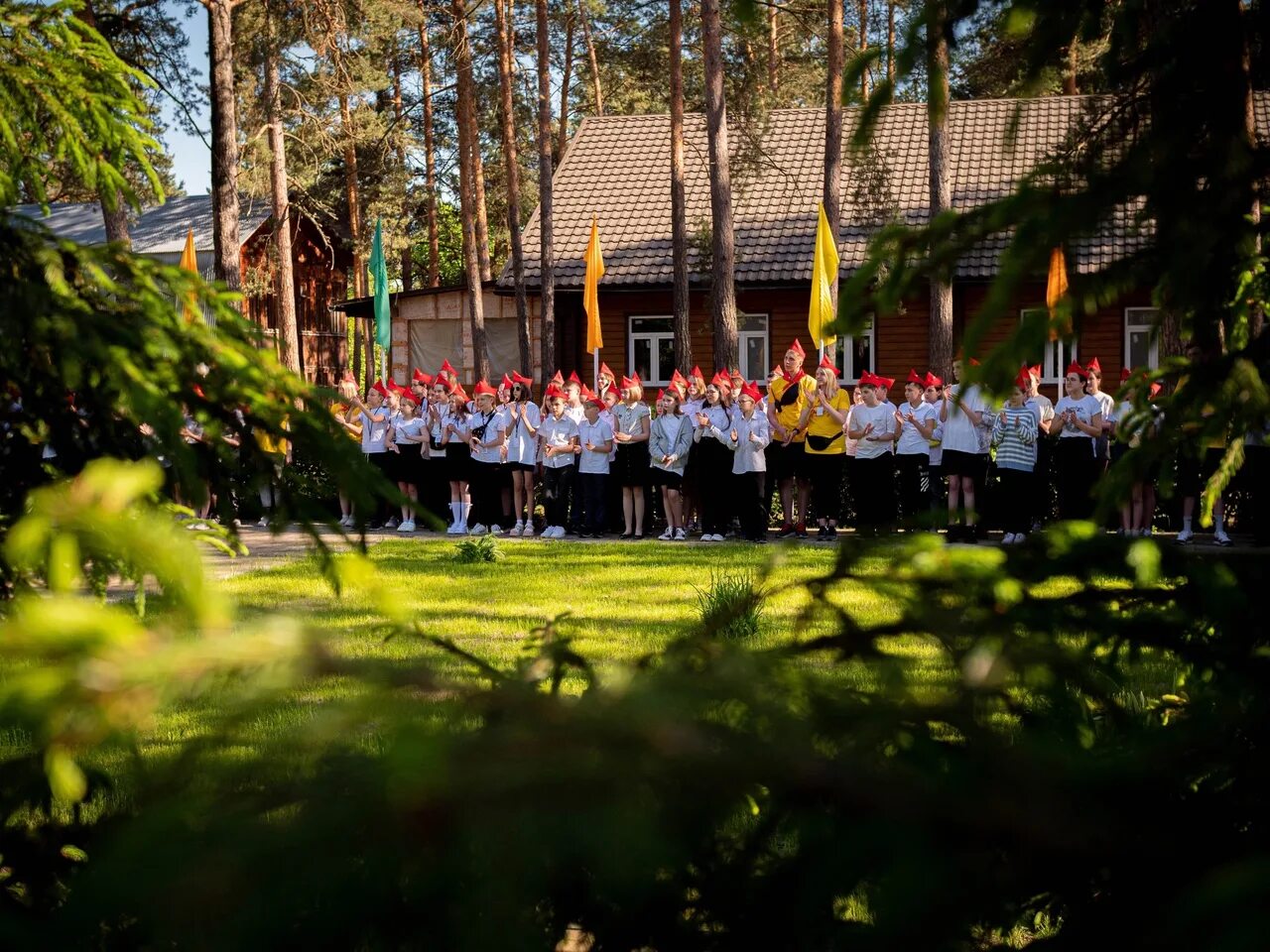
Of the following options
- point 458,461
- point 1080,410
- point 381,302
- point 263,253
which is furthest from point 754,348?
point 263,253

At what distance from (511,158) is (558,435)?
661 inches

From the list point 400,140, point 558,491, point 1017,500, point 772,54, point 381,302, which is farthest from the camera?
point 400,140

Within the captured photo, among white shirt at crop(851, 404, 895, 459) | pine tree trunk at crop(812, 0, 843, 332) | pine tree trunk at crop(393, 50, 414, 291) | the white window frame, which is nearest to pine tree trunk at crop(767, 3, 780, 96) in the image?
pine tree trunk at crop(812, 0, 843, 332)

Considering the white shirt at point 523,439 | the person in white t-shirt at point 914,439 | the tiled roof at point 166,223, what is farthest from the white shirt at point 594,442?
the tiled roof at point 166,223

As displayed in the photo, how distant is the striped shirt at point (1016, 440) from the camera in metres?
14.8

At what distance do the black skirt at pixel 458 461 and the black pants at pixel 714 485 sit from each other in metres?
3.38

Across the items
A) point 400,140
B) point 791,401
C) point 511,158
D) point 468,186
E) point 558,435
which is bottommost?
point 558,435

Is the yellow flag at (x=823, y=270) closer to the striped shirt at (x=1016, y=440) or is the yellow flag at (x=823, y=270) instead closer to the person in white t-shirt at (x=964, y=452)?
the person in white t-shirt at (x=964, y=452)

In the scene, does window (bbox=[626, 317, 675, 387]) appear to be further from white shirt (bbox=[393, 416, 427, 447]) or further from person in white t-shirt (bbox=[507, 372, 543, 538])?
person in white t-shirt (bbox=[507, 372, 543, 538])

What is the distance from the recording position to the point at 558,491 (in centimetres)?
1753

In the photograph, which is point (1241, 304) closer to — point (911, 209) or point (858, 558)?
point (858, 558)

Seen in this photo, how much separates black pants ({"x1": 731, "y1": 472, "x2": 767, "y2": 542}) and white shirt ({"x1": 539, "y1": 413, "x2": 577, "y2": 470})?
96.6 inches

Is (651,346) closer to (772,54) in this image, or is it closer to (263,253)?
(772,54)

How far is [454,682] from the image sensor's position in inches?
51.7
